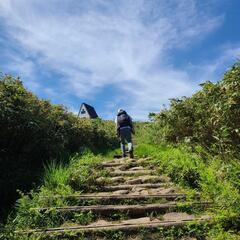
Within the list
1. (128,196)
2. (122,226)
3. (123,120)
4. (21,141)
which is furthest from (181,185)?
(123,120)

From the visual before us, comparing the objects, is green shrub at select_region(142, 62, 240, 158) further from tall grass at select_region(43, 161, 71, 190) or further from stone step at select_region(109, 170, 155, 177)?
tall grass at select_region(43, 161, 71, 190)

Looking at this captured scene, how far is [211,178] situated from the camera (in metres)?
7.90

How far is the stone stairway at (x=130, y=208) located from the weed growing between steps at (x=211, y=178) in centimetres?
27

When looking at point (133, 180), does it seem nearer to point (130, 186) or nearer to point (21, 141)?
point (130, 186)

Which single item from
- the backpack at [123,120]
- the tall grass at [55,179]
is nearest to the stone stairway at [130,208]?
the tall grass at [55,179]

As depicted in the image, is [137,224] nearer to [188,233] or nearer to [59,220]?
[188,233]

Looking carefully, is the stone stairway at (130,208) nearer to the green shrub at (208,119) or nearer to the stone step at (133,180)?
the stone step at (133,180)

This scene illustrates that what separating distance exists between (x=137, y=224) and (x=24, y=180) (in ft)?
13.7

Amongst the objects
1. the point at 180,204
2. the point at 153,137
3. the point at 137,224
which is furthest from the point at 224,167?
the point at 153,137

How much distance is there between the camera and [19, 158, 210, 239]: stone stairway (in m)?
6.57

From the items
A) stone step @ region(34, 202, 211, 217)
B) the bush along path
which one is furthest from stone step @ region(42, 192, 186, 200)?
stone step @ region(34, 202, 211, 217)

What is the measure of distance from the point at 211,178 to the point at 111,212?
2036mm

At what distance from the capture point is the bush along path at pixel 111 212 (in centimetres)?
650

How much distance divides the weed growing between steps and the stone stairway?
27 cm
